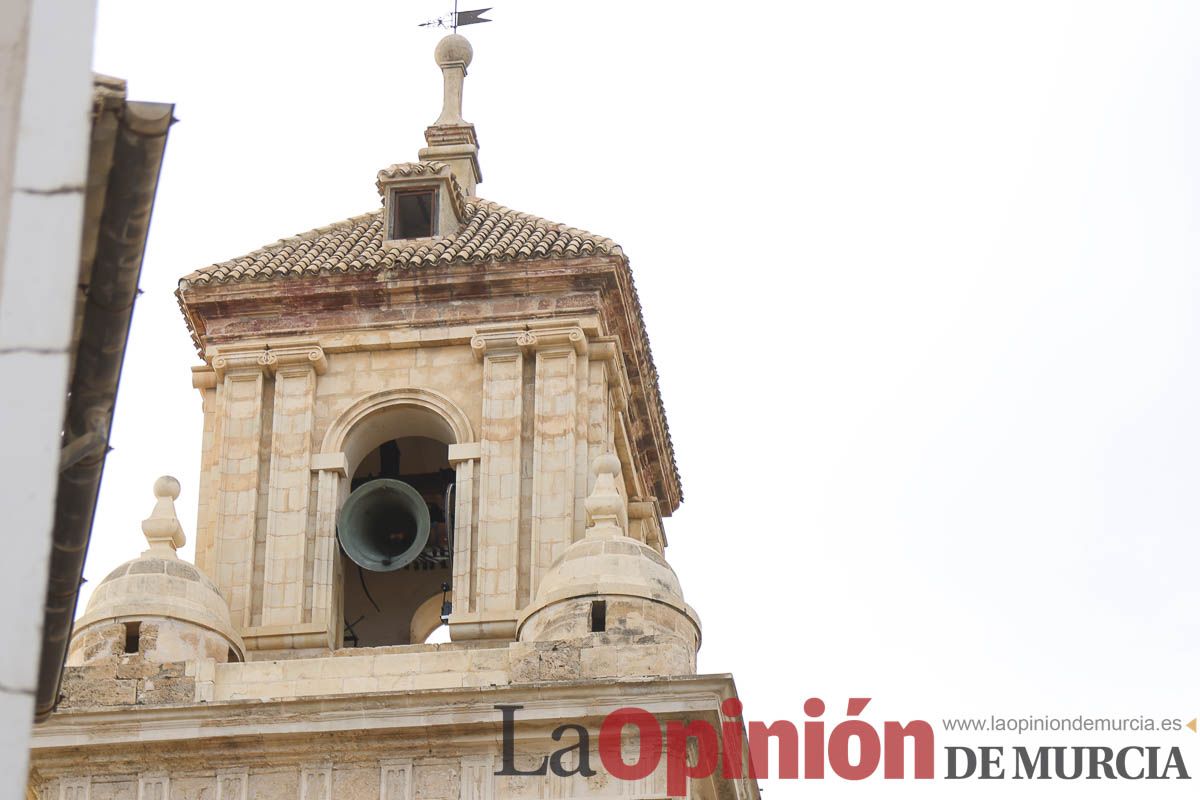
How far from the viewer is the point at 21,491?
8.64 metres

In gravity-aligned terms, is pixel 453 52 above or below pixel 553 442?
above

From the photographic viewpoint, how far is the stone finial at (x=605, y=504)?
75.4ft

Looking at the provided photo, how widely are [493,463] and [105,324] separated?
45.7ft

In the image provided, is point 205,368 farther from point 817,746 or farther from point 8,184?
point 8,184

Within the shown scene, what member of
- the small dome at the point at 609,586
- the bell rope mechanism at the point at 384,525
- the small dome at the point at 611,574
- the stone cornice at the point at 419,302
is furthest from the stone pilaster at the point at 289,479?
the small dome at the point at 611,574

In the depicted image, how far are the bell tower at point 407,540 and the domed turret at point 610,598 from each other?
0.07 feet

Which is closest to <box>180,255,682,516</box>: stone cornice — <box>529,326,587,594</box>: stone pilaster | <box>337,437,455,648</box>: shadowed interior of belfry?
<box>529,326,587,594</box>: stone pilaster

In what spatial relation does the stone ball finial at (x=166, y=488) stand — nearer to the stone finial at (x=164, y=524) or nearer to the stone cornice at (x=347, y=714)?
the stone finial at (x=164, y=524)

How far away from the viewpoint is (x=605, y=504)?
23.2m

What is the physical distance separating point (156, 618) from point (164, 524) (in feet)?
3.93

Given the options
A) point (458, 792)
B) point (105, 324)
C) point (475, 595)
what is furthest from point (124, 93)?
point (475, 595)

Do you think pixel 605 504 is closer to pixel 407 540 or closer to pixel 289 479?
pixel 407 540

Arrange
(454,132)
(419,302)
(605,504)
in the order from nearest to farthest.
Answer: (605,504), (419,302), (454,132)

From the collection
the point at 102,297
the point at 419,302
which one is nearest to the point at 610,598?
the point at 419,302
